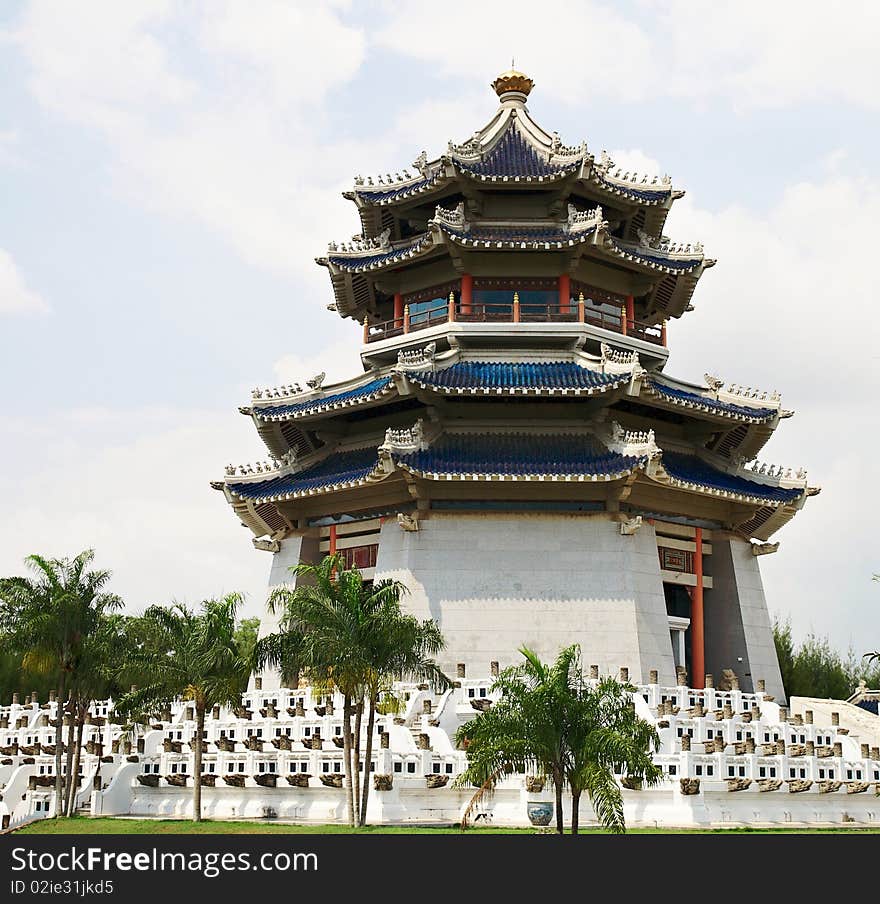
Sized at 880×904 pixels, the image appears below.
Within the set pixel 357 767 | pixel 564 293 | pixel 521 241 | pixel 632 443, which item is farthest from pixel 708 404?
pixel 357 767

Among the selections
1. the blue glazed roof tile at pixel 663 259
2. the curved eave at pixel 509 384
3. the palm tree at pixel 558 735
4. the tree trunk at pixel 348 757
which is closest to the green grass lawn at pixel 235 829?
the tree trunk at pixel 348 757

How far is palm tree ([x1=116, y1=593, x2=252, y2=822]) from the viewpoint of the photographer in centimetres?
2470

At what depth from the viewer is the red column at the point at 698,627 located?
114ft

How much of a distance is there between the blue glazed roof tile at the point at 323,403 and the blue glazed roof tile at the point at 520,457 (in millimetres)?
2610

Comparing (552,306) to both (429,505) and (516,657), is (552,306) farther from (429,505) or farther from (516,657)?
(516,657)

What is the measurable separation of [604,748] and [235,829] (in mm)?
7677

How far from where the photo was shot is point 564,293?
37688mm

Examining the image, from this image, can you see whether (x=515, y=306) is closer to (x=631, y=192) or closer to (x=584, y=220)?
(x=584, y=220)

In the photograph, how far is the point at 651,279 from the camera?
39.8 meters

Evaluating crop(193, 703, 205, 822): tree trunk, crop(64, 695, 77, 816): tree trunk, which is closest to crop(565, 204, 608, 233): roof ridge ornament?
crop(193, 703, 205, 822): tree trunk

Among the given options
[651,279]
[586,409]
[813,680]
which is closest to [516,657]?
[586,409]

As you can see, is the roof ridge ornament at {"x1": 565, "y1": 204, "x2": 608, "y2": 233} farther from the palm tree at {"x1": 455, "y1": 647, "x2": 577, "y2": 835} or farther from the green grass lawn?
the palm tree at {"x1": 455, "y1": 647, "x2": 577, "y2": 835}

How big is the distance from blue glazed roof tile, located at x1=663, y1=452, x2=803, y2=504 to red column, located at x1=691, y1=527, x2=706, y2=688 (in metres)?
1.63

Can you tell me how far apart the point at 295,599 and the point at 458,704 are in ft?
18.2
